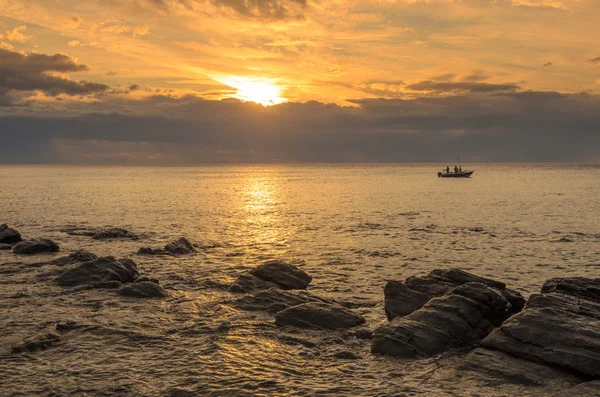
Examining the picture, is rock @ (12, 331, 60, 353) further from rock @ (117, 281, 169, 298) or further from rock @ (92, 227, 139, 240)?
rock @ (92, 227, 139, 240)

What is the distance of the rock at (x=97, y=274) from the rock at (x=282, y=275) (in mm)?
7330

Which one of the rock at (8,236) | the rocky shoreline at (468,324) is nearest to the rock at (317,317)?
the rocky shoreline at (468,324)

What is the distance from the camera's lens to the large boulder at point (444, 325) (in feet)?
53.8

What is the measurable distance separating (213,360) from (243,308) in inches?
234

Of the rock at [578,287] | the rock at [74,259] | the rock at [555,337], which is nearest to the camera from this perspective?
the rock at [555,337]

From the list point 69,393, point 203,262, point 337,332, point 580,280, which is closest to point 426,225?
point 203,262

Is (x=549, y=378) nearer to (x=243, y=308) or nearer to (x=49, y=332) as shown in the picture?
(x=243, y=308)

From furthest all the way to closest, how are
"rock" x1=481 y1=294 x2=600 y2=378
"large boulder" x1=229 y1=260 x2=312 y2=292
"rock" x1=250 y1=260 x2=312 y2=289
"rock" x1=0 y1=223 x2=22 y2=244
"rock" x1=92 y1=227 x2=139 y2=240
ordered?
1. "rock" x1=92 y1=227 x2=139 y2=240
2. "rock" x1=0 y1=223 x2=22 y2=244
3. "rock" x1=250 y1=260 x2=312 y2=289
4. "large boulder" x1=229 y1=260 x2=312 y2=292
5. "rock" x1=481 y1=294 x2=600 y2=378

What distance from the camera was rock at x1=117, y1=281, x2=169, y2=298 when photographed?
2400 centimetres

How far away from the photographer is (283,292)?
901 inches

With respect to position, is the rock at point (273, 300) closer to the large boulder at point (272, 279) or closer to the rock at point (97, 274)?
the large boulder at point (272, 279)

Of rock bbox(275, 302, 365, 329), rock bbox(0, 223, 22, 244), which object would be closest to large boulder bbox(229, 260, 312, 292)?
rock bbox(275, 302, 365, 329)

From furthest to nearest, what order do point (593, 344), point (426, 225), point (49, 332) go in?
point (426, 225) → point (49, 332) → point (593, 344)

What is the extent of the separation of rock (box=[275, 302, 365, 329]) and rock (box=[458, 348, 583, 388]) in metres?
5.57
